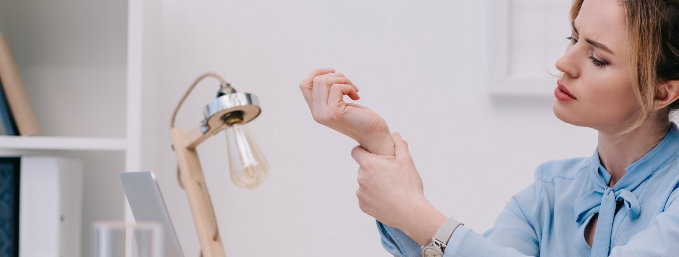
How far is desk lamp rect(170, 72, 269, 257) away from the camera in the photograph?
125 centimetres


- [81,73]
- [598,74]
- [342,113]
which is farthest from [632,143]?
[81,73]

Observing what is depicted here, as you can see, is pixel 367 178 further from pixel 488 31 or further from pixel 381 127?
pixel 488 31

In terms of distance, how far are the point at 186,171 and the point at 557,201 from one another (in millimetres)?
→ 624

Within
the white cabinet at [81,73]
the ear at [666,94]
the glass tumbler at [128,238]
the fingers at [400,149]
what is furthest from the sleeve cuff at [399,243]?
the white cabinet at [81,73]

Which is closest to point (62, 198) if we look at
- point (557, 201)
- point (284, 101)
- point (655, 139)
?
point (284, 101)

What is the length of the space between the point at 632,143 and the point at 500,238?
240 millimetres

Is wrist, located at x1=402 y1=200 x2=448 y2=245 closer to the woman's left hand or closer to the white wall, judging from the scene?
the woman's left hand

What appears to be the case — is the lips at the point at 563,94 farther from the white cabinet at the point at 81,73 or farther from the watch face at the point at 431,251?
the white cabinet at the point at 81,73

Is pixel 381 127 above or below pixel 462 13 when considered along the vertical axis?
below

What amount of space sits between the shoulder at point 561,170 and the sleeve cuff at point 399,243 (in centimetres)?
29

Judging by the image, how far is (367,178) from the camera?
1.06 meters

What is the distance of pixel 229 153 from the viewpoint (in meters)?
1.30

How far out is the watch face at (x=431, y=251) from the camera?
1014 mm

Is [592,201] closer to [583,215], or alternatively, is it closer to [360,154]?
[583,215]
